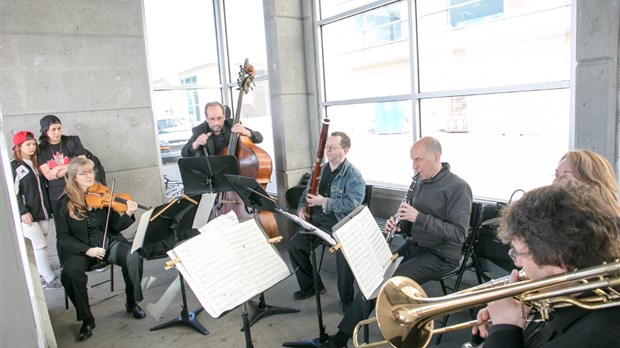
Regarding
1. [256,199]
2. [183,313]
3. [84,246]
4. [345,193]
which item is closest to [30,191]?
[84,246]

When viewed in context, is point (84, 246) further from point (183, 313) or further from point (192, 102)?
point (192, 102)

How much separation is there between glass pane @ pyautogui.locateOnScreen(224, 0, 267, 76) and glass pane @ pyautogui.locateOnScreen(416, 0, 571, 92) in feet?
7.91

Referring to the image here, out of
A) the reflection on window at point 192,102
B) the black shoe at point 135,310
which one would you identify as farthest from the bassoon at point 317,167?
the reflection on window at point 192,102

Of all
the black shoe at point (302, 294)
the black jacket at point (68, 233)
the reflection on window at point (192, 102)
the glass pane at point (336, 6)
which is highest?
the glass pane at point (336, 6)

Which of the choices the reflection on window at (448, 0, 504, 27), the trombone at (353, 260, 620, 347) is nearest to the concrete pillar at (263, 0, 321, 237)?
the reflection on window at (448, 0, 504, 27)

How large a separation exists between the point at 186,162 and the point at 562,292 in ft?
10.8

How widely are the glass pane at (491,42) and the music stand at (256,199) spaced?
5.93 ft

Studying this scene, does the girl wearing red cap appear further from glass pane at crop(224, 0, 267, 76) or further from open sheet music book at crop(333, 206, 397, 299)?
open sheet music book at crop(333, 206, 397, 299)

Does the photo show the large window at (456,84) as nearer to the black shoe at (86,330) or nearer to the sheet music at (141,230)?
the sheet music at (141,230)

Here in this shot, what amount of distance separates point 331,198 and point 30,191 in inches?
106

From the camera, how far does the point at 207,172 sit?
388 cm

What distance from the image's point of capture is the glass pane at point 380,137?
433cm

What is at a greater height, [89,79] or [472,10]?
[472,10]

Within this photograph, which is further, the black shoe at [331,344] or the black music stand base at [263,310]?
the black music stand base at [263,310]
